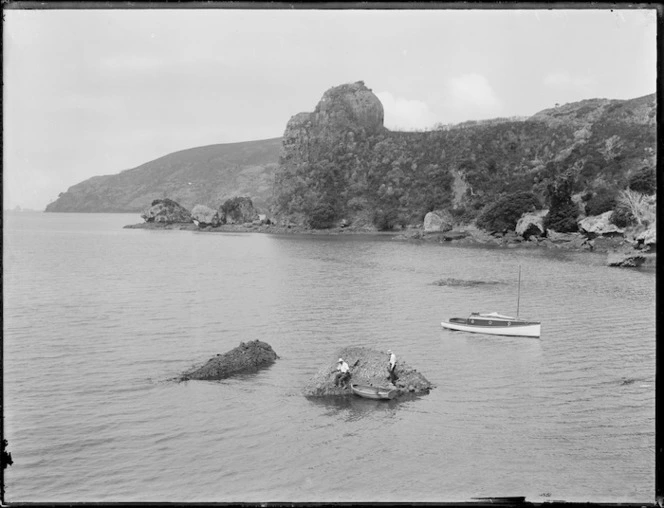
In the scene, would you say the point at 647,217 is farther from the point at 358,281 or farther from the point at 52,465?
the point at 52,465

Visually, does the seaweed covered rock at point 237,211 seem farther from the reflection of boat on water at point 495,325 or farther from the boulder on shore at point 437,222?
the reflection of boat on water at point 495,325

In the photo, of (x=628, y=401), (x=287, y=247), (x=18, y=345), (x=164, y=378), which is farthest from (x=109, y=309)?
(x=287, y=247)

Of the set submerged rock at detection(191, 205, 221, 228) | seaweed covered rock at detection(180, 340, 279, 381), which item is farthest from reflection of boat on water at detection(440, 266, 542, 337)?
submerged rock at detection(191, 205, 221, 228)

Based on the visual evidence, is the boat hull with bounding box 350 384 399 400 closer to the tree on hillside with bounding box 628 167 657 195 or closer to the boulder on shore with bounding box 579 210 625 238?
the boulder on shore with bounding box 579 210 625 238

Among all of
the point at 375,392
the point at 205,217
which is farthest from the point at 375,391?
the point at 205,217

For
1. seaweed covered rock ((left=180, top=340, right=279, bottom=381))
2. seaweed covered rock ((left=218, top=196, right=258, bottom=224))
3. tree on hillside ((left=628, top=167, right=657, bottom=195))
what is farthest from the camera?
seaweed covered rock ((left=218, top=196, right=258, bottom=224))

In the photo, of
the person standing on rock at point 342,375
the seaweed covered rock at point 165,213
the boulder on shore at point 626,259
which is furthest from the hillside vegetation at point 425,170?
the person standing on rock at point 342,375
